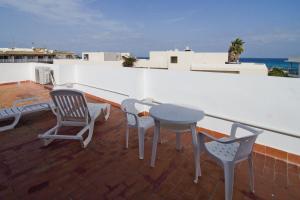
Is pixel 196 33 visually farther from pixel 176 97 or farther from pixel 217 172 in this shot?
pixel 217 172

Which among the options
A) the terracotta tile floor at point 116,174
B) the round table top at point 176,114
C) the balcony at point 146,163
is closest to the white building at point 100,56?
the balcony at point 146,163

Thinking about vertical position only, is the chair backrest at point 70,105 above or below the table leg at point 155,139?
above

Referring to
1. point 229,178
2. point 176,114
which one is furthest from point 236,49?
point 229,178

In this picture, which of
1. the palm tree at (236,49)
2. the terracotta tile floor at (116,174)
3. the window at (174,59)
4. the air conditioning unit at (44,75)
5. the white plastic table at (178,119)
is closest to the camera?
the terracotta tile floor at (116,174)

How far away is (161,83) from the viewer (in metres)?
4.29

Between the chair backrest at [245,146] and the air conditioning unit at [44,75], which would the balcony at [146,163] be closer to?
the chair backrest at [245,146]

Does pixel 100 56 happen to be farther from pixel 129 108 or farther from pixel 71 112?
pixel 129 108

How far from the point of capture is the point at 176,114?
2359 millimetres

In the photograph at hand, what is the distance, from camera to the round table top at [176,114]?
7.06 ft

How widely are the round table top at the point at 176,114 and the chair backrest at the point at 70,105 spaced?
125cm

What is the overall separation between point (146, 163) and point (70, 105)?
1.61 m

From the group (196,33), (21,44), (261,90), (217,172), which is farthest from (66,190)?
(21,44)

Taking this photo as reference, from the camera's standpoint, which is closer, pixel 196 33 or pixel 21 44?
pixel 196 33

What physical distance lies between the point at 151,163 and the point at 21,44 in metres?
56.1
